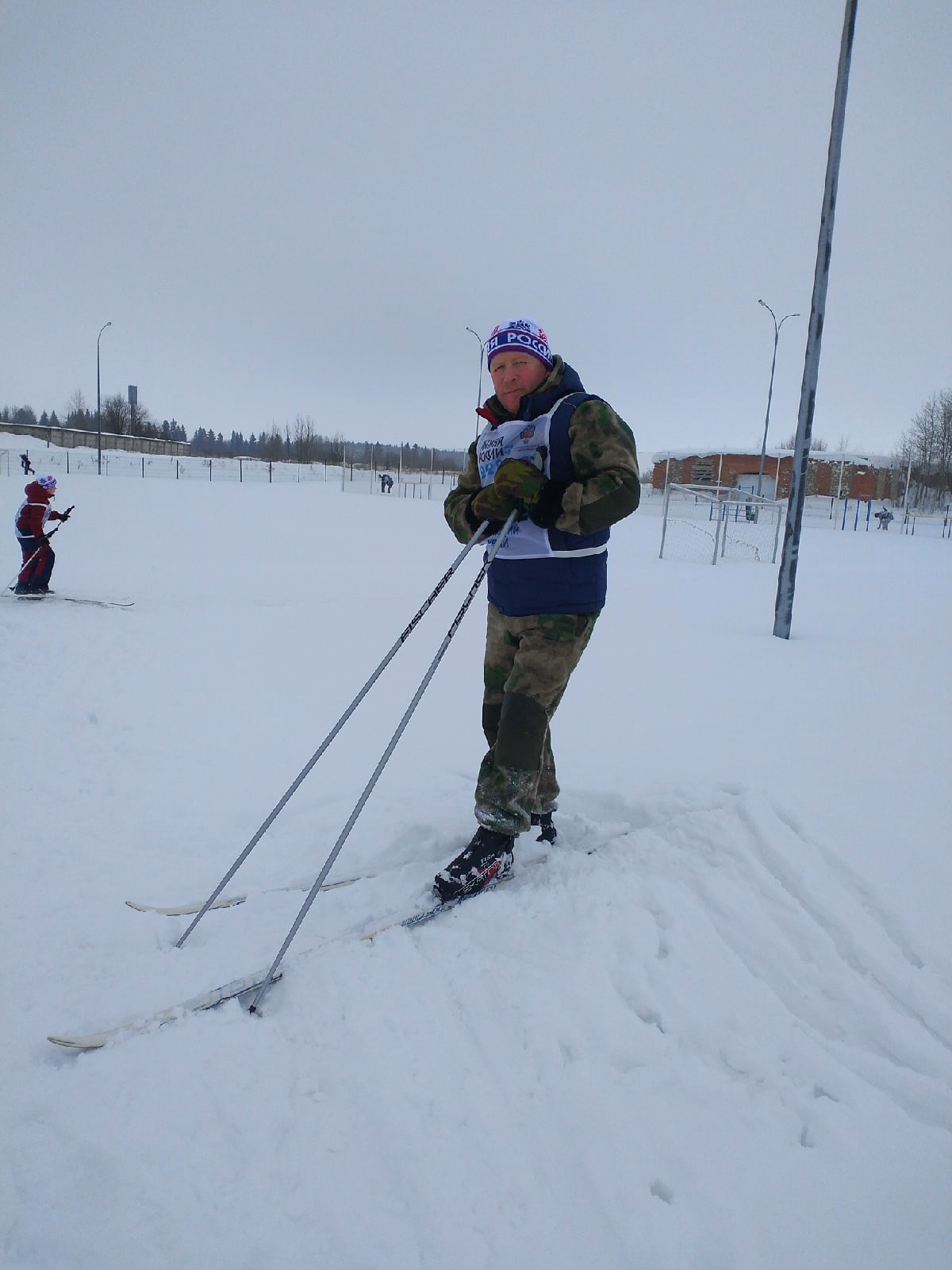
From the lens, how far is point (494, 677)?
9.14 feet

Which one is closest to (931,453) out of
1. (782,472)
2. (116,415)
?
(782,472)

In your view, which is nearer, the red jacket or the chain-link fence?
the red jacket

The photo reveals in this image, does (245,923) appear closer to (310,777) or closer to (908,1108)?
(310,777)

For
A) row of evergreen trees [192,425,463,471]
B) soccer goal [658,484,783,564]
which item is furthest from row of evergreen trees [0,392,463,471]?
soccer goal [658,484,783,564]

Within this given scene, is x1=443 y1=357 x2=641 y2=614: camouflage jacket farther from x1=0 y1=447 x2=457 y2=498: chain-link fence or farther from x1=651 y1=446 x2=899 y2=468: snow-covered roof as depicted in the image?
x1=651 y1=446 x2=899 y2=468: snow-covered roof

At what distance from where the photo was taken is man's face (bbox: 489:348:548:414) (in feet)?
8.36

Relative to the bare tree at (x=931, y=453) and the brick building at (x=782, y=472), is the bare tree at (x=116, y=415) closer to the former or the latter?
the brick building at (x=782, y=472)

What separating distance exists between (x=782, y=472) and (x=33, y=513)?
48.2 meters

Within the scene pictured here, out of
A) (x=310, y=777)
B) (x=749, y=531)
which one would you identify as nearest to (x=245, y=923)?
(x=310, y=777)

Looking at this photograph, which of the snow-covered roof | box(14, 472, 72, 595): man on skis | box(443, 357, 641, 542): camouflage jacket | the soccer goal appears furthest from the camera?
the snow-covered roof

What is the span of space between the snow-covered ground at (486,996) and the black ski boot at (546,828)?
112 millimetres

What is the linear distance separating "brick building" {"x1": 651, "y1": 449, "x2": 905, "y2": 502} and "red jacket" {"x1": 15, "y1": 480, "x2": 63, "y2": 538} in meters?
43.2

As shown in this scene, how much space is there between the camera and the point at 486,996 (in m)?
1.97

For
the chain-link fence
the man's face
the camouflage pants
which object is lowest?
the camouflage pants
